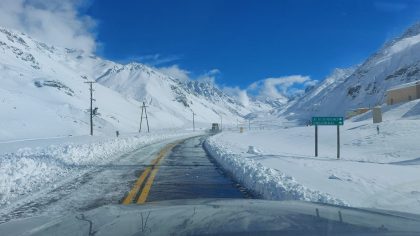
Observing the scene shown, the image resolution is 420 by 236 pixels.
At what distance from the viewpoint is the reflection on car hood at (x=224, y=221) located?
3.61m

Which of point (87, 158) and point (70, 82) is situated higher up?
point (70, 82)

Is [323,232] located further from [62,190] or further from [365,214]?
[62,190]

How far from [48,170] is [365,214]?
45.1ft

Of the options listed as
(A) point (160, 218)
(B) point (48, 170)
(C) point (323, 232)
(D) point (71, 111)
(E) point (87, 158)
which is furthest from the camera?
(D) point (71, 111)

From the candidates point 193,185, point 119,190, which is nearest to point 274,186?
point 193,185

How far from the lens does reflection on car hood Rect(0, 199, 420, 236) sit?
3607 mm

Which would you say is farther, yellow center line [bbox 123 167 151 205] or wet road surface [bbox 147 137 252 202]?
wet road surface [bbox 147 137 252 202]

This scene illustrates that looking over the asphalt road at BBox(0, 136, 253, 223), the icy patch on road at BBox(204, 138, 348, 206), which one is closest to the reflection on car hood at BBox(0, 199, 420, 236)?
the icy patch on road at BBox(204, 138, 348, 206)

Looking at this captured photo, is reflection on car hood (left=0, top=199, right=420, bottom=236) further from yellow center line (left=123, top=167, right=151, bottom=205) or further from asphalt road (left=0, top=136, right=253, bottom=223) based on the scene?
yellow center line (left=123, top=167, right=151, bottom=205)

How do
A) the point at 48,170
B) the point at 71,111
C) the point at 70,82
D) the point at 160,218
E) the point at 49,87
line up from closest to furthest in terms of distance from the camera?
the point at 160,218 < the point at 48,170 < the point at 71,111 < the point at 49,87 < the point at 70,82

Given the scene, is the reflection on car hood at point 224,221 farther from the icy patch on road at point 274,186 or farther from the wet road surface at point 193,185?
the wet road surface at point 193,185

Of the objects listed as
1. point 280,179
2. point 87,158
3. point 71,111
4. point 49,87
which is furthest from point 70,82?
point 280,179

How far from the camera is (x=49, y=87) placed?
16012 centimetres

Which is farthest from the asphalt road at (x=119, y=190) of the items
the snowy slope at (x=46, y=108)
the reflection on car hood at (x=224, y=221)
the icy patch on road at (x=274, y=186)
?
the snowy slope at (x=46, y=108)
